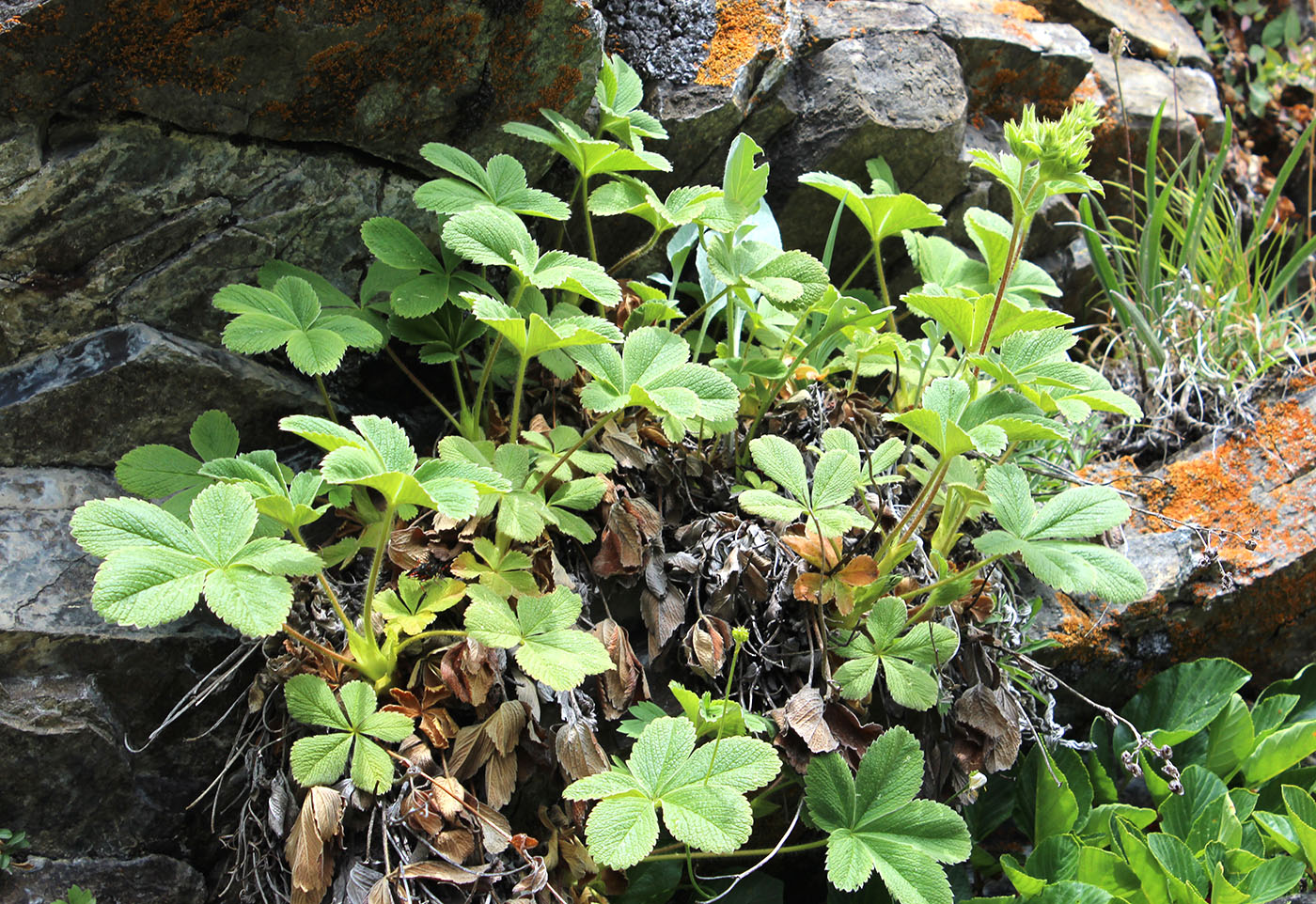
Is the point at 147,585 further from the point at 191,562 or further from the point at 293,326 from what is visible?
the point at 293,326

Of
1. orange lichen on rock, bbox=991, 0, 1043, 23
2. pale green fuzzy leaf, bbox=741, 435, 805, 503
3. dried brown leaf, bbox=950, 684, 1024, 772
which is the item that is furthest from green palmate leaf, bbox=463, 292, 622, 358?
orange lichen on rock, bbox=991, 0, 1043, 23

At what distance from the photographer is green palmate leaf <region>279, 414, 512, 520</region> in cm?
129

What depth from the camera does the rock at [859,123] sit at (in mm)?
2480

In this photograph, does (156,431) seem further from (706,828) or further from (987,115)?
(987,115)

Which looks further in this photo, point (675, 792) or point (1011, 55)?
point (1011, 55)

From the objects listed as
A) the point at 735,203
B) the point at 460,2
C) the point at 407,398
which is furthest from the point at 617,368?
the point at 460,2

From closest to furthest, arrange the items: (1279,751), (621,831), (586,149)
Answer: (621,831)
(586,149)
(1279,751)

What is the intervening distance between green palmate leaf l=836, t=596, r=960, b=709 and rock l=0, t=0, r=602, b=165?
1299 millimetres

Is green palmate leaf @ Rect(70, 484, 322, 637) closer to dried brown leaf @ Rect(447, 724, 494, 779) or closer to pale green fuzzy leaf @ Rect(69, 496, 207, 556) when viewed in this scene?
pale green fuzzy leaf @ Rect(69, 496, 207, 556)

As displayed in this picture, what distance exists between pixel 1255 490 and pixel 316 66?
2415mm

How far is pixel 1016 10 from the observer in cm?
294

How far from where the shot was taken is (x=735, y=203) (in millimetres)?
1893

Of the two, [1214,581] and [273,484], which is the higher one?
[273,484]

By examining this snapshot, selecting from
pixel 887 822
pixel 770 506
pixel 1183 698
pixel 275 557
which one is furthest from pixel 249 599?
pixel 1183 698
